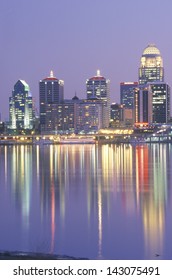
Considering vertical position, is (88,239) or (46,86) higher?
(46,86)

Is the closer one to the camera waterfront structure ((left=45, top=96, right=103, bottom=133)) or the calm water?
the calm water

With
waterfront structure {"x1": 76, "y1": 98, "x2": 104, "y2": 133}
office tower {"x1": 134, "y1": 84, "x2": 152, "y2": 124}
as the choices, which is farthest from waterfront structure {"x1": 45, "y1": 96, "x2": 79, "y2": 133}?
office tower {"x1": 134, "y1": 84, "x2": 152, "y2": 124}

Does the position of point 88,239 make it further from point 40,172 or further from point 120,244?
point 40,172

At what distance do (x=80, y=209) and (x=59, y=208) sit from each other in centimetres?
38

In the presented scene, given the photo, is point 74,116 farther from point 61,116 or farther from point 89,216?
point 89,216

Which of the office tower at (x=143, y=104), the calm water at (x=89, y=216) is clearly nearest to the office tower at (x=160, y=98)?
the office tower at (x=143, y=104)

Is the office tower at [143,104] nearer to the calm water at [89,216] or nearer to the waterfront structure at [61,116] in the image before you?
the waterfront structure at [61,116]

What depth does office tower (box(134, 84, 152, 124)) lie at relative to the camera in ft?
287

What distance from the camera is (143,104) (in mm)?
88062

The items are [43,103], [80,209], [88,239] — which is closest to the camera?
[88,239]

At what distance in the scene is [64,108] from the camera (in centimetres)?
8300

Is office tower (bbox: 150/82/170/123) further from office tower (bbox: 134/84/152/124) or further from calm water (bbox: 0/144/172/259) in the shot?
calm water (bbox: 0/144/172/259)

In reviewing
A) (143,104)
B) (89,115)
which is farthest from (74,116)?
(143,104)

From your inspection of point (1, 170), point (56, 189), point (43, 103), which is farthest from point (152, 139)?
point (56, 189)
